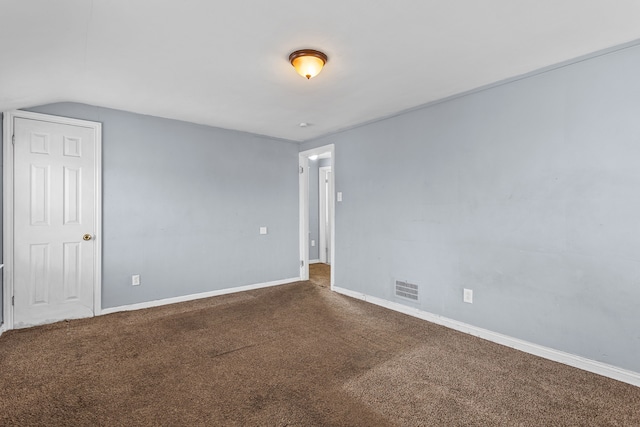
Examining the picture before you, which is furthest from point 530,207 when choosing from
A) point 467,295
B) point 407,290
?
point 407,290

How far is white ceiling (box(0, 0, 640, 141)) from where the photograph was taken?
184 centimetres

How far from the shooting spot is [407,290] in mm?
3723

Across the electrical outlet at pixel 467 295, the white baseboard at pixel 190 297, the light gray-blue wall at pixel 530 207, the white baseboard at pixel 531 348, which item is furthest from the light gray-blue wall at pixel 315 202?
the electrical outlet at pixel 467 295

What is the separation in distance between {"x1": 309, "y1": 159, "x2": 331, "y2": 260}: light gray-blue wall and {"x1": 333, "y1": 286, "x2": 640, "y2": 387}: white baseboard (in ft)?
10.6

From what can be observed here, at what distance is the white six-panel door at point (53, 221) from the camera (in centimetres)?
319

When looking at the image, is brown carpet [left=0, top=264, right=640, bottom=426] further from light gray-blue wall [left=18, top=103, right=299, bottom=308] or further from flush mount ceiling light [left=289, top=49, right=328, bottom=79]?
flush mount ceiling light [left=289, top=49, right=328, bottom=79]

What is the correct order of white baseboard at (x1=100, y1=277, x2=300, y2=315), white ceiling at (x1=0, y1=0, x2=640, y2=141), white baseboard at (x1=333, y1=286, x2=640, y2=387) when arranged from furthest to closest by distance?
white baseboard at (x1=100, y1=277, x2=300, y2=315) → white baseboard at (x1=333, y1=286, x2=640, y2=387) → white ceiling at (x1=0, y1=0, x2=640, y2=141)

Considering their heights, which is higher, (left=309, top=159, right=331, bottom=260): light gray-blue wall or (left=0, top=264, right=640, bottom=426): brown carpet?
(left=309, top=159, right=331, bottom=260): light gray-blue wall

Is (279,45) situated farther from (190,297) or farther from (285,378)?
(190,297)

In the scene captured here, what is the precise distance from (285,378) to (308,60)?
7.70ft

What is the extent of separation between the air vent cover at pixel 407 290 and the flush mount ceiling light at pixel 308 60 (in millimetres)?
2547

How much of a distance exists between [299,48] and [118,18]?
1.14 m

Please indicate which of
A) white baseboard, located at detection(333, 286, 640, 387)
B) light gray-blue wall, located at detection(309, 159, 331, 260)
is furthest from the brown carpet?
light gray-blue wall, located at detection(309, 159, 331, 260)

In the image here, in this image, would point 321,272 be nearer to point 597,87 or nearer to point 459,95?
point 459,95
